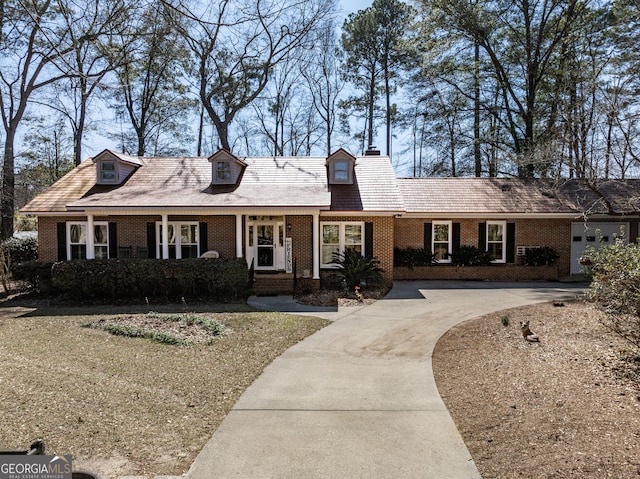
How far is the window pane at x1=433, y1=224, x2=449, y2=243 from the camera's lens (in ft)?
52.9

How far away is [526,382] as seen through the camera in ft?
16.8

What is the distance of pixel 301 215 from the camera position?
14141 millimetres

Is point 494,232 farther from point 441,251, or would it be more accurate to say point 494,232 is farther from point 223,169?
point 223,169

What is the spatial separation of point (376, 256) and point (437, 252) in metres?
3.28

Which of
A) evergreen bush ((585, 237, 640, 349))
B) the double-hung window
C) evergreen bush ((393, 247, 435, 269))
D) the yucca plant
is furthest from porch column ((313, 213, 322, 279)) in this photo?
evergreen bush ((585, 237, 640, 349))

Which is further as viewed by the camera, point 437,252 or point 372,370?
point 437,252

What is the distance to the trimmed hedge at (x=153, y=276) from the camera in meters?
11.7

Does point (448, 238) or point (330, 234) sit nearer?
point (330, 234)

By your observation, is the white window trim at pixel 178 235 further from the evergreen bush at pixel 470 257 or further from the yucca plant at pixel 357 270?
the evergreen bush at pixel 470 257

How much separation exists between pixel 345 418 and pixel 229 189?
461 inches

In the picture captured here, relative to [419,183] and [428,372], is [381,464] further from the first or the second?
[419,183]

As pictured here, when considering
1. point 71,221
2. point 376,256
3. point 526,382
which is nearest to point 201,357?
point 526,382

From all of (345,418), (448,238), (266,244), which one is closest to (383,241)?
(448,238)

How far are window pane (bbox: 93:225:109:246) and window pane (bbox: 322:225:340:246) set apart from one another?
8.06m
